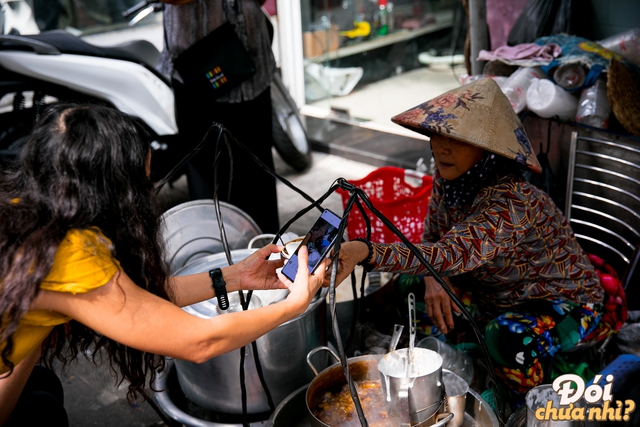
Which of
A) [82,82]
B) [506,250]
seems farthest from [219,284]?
[82,82]

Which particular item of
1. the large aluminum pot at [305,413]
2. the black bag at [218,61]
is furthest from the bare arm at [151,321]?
the black bag at [218,61]

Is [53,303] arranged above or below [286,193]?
above

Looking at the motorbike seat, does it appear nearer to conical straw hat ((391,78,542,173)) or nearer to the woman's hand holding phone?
conical straw hat ((391,78,542,173))

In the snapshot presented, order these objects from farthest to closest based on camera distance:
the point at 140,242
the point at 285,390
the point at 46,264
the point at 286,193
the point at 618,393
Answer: the point at 286,193, the point at 285,390, the point at 618,393, the point at 140,242, the point at 46,264

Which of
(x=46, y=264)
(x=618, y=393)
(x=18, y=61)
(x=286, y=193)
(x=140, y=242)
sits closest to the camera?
(x=46, y=264)

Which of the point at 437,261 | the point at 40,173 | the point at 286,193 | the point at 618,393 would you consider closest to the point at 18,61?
the point at 286,193

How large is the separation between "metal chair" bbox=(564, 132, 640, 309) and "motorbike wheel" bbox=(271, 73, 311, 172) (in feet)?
6.90

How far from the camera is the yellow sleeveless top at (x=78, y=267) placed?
1314 millimetres

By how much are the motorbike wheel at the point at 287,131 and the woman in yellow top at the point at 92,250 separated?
3.01 metres

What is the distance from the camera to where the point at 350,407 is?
1.80 metres

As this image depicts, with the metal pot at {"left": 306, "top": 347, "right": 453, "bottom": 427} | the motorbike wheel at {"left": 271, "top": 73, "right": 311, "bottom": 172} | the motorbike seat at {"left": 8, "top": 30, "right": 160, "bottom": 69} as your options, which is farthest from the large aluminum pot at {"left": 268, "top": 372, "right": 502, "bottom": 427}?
the motorbike wheel at {"left": 271, "top": 73, "right": 311, "bottom": 172}

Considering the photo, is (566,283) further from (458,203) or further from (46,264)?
(46,264)

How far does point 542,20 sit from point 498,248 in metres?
1.95

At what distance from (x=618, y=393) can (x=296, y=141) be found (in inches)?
124
